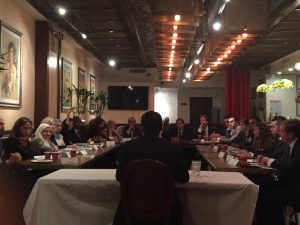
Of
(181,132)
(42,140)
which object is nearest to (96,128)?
(181,132)

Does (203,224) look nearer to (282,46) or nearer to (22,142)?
(22,142)

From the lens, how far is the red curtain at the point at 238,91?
16.5m

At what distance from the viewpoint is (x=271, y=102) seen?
15.2 metres

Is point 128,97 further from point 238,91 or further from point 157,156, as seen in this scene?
point 157,156

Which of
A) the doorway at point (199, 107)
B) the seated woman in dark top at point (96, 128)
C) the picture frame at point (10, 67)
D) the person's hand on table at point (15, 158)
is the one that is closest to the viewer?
the person's hand on table at point (15, 158)

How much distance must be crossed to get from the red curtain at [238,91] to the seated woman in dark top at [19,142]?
12428 mm

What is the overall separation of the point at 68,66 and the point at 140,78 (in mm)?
6022

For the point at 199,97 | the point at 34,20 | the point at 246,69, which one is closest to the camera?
the point at 34,20

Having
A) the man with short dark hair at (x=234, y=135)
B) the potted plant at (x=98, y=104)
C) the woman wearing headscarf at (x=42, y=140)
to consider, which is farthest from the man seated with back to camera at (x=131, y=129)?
the woman wearing headscarf at (x=42, y=140)

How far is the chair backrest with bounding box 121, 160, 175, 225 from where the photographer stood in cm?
279

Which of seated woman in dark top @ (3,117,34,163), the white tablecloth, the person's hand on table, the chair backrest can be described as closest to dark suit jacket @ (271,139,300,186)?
the white tablecloth

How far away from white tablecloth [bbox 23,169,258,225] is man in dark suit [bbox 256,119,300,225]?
108 centimetres

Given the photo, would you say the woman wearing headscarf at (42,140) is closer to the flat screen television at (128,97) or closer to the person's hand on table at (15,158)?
the person's hand on table at (15,158)

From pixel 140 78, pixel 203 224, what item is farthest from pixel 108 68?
pixel 203 224
